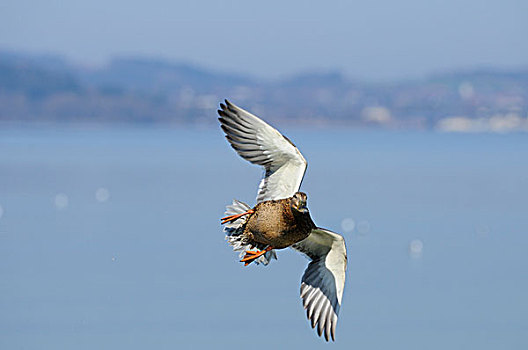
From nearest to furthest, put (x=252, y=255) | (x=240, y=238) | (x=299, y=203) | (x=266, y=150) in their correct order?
(x=299, y=203), (x=266, y=150), (x=252, y=255), (x=240, y=238)

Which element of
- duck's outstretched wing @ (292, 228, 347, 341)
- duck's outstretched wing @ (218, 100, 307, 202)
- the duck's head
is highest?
duck's outstretched wing @ (218, 100, 307, 202)

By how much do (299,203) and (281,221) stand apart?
0.62ft

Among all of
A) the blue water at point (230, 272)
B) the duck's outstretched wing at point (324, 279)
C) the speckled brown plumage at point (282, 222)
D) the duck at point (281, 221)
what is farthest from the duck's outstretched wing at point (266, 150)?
the blue water at point (230, 272)

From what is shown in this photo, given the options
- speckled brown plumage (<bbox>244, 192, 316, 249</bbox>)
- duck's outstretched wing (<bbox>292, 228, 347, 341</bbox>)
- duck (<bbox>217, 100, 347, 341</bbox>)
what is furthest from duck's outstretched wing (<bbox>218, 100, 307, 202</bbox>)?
duck's outstretched wing (<bbox>292, 228, 347, 341</bbox>)

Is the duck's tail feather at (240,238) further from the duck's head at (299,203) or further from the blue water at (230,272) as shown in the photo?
the blue water at (230,272)

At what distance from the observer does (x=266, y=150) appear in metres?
6.74

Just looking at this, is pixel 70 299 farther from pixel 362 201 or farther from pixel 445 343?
pixel 362 201

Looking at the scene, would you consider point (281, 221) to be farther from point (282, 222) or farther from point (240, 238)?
point (240, 238)

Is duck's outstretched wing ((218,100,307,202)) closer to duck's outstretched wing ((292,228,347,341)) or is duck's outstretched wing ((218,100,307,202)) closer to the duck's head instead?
the duck's head

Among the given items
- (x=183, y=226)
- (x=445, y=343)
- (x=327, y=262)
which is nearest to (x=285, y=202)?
(x=327, y=262)

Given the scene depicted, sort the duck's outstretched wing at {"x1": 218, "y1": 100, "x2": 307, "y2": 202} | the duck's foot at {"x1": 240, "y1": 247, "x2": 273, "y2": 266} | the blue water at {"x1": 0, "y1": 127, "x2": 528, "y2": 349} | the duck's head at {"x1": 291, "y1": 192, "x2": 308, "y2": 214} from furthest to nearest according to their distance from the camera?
the blue water at {"x1": 0, "y1": 127, "x2": 528, "y2": 349} → the duck's foot at {"x1": 240, "y1": 247, "x2": 273, "y2": 266} → the duck's outstretched wing at {"x1": 218, "y1": 100, "x2": 307, "y2": 202} → the duck's head at {"x1": 291, "y1": 192, "x2": 308, "y2": 214}

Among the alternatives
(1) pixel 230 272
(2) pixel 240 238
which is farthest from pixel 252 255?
(1) pixel 230 272

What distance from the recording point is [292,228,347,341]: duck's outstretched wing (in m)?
6.99

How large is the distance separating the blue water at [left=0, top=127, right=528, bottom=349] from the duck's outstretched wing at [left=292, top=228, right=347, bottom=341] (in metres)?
1.40
